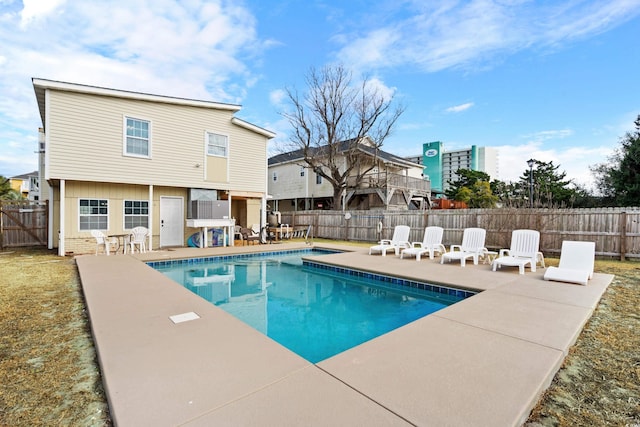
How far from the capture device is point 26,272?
731cm

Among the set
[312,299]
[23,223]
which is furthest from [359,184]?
[23,223]

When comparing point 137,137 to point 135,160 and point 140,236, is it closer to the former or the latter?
point 135,160

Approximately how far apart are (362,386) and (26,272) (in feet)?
29.2

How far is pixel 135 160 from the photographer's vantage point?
11234 mm

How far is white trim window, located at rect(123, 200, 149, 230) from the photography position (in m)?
11.5

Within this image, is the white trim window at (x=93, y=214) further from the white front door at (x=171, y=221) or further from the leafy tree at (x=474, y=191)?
the leafy tree at (x=474, y=191)

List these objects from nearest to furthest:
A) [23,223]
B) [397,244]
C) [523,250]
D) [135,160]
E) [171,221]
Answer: [523,250] → [397,244] → [135,160] → [171,221] → [23,223]

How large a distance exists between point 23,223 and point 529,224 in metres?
20.1

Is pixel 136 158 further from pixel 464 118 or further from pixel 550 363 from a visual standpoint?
pixel 464 118

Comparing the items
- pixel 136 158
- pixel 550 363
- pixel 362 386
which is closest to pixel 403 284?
pixel 550 363

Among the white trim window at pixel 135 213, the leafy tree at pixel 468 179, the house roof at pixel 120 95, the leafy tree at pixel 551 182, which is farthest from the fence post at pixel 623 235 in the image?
the leafy tree at pixel 468 179

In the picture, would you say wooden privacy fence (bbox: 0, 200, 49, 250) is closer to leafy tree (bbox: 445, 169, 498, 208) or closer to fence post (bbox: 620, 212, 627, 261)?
fence post (bbox: 620, 212, 627, 261)

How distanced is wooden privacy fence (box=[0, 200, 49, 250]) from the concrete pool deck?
1204cm

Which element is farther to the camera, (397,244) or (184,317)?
(397,244)
